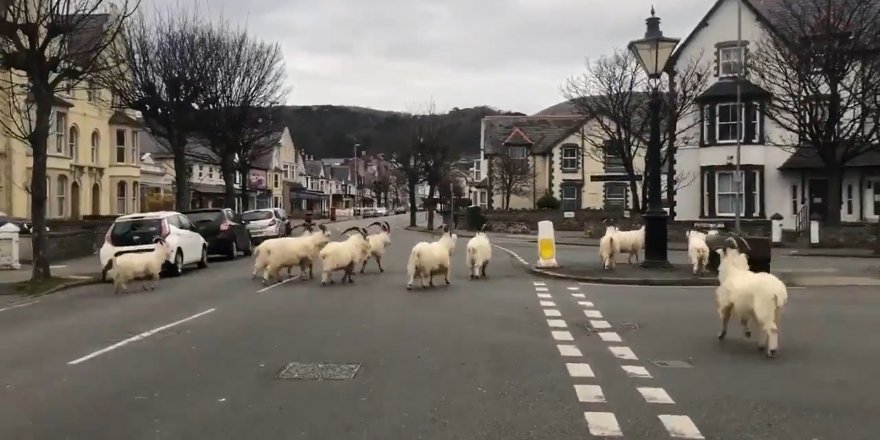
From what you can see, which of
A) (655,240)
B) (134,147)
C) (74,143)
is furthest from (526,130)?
(655,240)

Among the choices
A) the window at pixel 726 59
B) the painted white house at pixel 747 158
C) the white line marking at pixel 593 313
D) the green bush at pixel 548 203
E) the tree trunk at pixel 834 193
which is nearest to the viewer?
the white line marking at pixel 593 313

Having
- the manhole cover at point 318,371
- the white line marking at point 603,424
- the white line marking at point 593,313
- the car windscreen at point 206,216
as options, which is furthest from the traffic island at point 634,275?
the white line marking at point 603,424

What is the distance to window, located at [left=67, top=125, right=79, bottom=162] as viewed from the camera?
144 feet

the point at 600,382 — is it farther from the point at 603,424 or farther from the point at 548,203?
the point at 548,203

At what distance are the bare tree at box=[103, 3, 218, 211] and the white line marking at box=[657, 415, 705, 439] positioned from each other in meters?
31.6

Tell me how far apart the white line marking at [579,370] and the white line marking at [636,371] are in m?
0.39

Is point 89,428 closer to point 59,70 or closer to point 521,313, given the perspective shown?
point 521,313

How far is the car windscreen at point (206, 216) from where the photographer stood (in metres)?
26.4

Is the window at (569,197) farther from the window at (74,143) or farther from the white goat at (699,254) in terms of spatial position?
the white goat at (699,254)

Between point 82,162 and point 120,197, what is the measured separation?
5293mm

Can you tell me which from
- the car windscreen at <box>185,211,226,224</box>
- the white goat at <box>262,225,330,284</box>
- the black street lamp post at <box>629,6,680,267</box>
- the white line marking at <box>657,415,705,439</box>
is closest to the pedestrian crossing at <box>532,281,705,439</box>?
the white line marking at <box>657,415,705,439</box>

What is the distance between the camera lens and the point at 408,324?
459 inches

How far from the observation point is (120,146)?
162 feet

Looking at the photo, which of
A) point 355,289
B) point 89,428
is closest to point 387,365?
point 89,428
